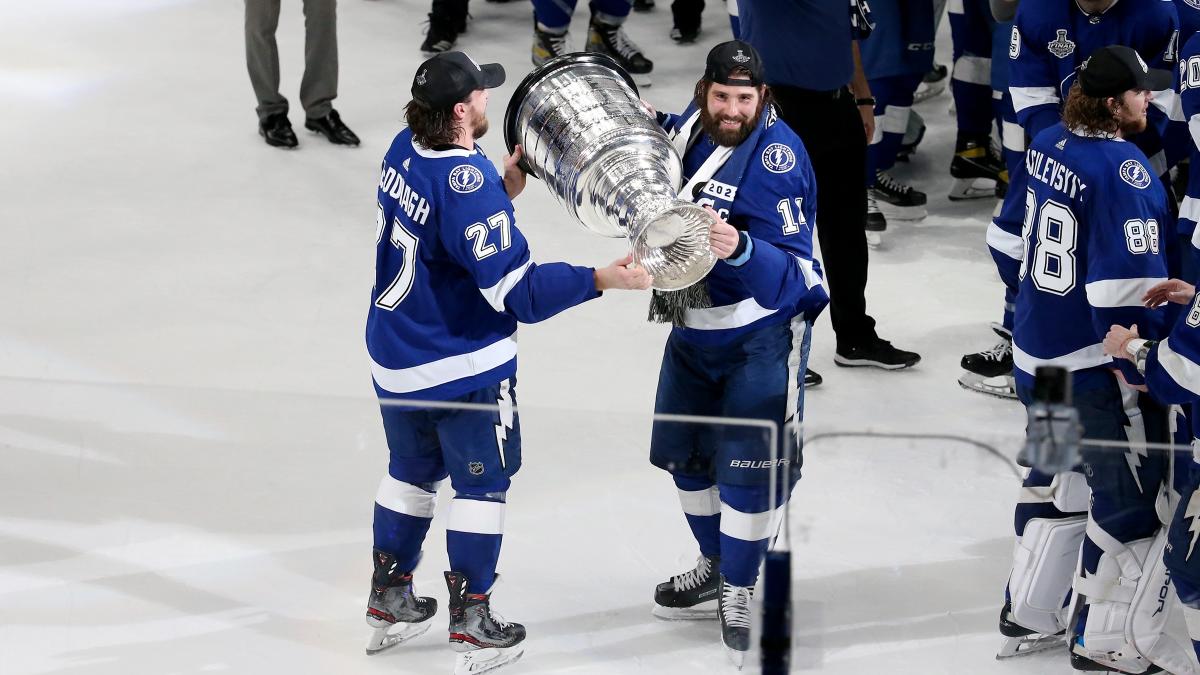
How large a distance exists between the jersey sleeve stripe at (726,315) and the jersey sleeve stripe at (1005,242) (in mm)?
1077

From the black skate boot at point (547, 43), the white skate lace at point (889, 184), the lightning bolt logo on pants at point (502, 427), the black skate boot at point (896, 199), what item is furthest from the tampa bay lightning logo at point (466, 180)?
the black skate boot at point (547, 43)

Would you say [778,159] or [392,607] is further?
[778,159]

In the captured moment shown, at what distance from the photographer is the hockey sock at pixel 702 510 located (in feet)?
8.80

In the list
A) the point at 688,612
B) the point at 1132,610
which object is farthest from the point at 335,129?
the point at 1132,610

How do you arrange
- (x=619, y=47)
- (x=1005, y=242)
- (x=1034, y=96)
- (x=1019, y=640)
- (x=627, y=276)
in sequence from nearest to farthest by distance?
(x=1019, y=640) < (x=627, y=276) < (x=1005, y=242) < (x=1034, y=96) < (x=619, y=47)

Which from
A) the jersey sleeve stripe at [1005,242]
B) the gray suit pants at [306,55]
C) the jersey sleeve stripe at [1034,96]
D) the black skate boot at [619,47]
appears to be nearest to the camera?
the jersey sleeve stripe at [1005,242]

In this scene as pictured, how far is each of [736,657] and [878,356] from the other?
2172 millimetres

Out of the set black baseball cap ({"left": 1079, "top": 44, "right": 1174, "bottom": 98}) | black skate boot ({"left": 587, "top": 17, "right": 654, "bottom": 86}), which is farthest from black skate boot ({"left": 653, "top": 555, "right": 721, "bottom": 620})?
black skate boot ({"left": 587, "top": 17, "right": 654, "bottom": 86})

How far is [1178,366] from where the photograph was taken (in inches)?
108

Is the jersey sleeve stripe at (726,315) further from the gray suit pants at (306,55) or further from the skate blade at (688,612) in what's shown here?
the gray suit pants at (306,55)

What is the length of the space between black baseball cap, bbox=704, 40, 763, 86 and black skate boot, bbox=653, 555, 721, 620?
879mm

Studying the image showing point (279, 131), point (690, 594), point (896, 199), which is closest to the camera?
point (690, 594)

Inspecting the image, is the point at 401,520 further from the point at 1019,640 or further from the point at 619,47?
the point at 619,47

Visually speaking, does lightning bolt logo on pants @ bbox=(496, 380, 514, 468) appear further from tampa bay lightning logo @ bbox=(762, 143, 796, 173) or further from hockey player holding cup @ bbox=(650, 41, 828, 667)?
tampa bay lightning logo @ bbox=(762, 143, 796, 173)
